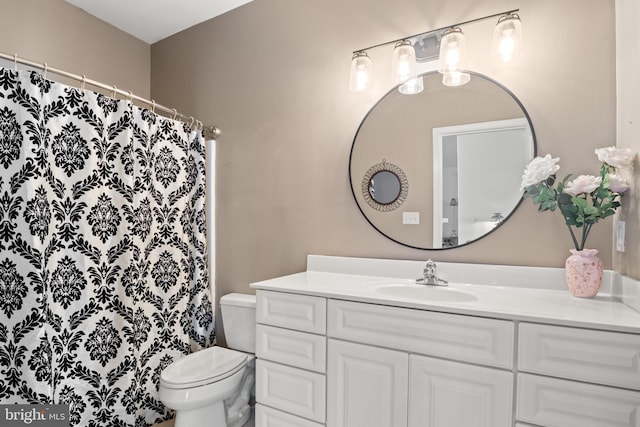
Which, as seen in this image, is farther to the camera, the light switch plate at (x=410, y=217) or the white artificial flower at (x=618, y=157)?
the light switch plate at (x=410, y=217)

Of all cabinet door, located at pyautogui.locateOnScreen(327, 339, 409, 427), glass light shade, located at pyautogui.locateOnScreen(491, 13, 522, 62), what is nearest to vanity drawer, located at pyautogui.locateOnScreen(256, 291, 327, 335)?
cabinet door, located at pyautogui.locateOnScreen(327, 339, 409, 427)

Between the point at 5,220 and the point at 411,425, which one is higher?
the point at 5,220

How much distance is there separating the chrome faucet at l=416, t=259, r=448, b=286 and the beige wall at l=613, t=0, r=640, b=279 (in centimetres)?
66

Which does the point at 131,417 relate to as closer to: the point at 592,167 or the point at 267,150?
the point at 267,150

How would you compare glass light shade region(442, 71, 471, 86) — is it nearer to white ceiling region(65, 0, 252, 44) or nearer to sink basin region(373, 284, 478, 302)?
sink basin region(373, 284, 478, 302)

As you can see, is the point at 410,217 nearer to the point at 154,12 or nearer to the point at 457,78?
the point at 457,78

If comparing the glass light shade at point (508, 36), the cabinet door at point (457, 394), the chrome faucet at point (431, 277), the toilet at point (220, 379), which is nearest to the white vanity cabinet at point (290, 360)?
the toilet at point (220, 379)

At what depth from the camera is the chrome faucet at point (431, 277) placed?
1617 millimetres

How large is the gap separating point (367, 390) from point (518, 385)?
0.53 metres

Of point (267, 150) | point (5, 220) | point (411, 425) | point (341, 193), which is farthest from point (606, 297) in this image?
point (5, 220)

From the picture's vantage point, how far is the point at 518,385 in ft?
3.68

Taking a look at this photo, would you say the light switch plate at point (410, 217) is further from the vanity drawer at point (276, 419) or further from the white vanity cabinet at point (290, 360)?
the vanity drawer at point (276, 419)

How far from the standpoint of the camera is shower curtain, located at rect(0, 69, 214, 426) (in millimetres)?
1491

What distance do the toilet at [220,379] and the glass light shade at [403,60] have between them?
149 cm
